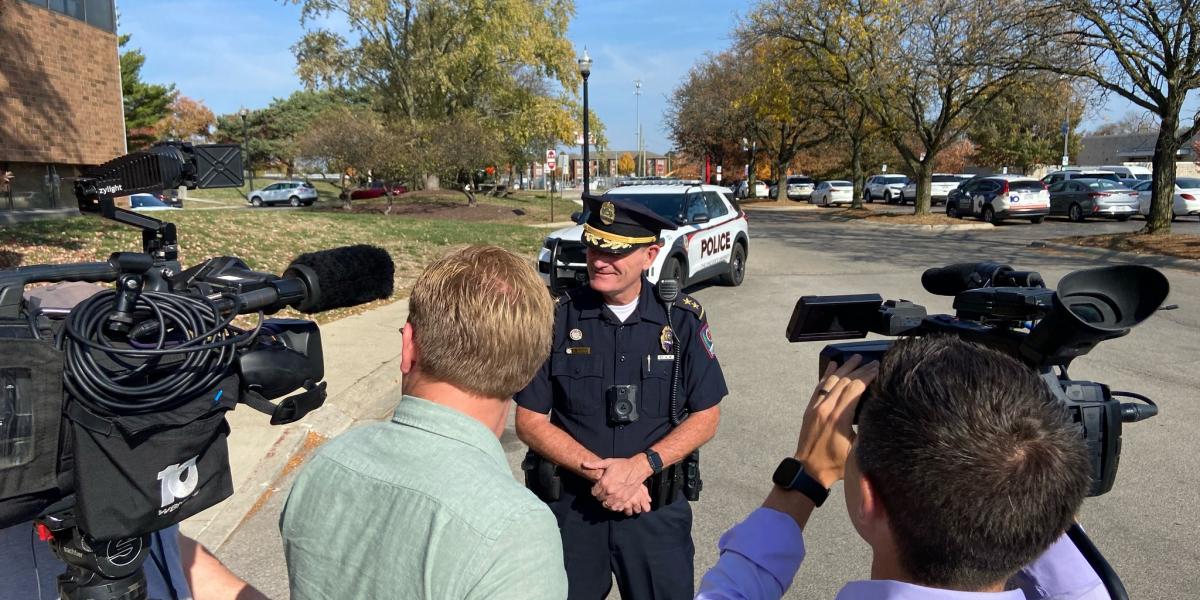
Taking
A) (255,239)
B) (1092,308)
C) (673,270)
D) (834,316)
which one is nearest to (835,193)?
(673,270)

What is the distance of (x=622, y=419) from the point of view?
104 inches

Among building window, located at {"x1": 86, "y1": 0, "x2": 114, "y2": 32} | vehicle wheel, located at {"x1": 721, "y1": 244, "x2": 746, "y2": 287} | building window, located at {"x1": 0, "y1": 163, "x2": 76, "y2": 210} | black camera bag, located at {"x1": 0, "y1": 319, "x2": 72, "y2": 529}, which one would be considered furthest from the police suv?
building window, located at {"x1": 86, "y1": 0, "x2": 114, "y2": 32}

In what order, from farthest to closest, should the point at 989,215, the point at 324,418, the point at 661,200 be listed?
the point at 989,215 < the point at 661,200 < the point at 324,418

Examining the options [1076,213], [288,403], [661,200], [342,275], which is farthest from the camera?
[1076,213]

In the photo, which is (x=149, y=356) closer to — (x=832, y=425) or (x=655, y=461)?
(x=832, y=425)

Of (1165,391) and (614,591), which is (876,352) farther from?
(1165,391)

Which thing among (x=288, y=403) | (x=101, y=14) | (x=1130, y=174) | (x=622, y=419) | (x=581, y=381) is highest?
(x=101, y=14)

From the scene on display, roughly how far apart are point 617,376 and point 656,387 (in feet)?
0.48

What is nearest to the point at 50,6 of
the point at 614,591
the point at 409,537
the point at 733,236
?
the point at 733,236

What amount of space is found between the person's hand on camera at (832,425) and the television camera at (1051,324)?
175mm

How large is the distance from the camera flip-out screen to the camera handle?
0.62 meters

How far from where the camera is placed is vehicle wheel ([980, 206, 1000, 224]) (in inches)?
1027

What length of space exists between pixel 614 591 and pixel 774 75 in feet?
90.7

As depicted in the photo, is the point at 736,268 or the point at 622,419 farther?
the point at 736,268
